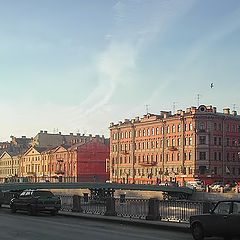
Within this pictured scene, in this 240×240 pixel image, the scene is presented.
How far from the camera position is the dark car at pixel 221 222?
51.3 ft

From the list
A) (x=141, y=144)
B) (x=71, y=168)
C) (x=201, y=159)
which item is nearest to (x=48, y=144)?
(x=71, y=168)

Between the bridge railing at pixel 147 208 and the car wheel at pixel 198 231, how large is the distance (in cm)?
407

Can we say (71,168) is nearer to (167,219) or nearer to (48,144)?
(48,144)

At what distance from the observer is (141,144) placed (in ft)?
356

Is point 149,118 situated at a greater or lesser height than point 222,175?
greater

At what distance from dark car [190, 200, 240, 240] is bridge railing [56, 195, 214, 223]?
4372 millimetres

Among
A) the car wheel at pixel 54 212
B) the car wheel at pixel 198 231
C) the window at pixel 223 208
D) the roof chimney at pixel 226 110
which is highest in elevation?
the roof chimney at pixel 226 110

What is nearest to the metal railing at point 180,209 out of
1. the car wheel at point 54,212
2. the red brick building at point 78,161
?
the car wheel at point 54,212

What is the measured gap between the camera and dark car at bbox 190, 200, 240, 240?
15.6m

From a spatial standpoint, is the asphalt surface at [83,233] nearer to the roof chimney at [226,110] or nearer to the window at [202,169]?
the window at [202,169]

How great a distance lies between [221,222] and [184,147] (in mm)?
81171

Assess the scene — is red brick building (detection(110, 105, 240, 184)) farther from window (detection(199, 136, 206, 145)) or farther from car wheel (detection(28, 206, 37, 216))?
car wheel (detection(28, 206, 37, 216))

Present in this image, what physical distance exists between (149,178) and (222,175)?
649 inches

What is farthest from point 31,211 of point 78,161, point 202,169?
point 78,161
